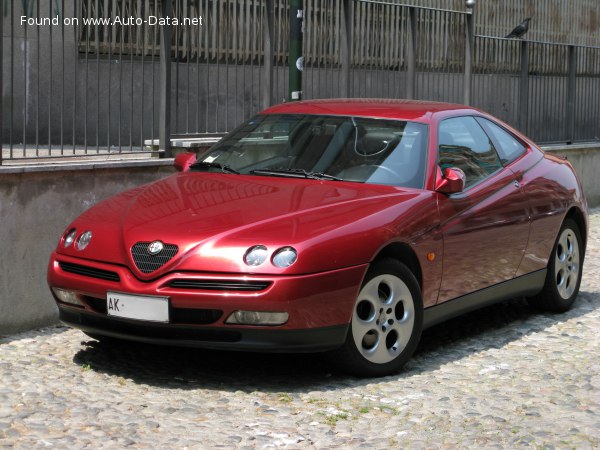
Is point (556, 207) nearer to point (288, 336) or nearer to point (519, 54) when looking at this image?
point (288, 336)

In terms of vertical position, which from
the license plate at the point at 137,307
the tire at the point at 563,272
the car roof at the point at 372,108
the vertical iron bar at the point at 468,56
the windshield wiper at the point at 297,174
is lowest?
the tire at the point at 563,272

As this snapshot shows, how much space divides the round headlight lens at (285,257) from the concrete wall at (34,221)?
2.34 metres

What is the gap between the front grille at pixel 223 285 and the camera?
6.23m

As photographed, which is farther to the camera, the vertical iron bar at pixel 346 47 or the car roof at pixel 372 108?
the vertical iron bar at pixel 346 47

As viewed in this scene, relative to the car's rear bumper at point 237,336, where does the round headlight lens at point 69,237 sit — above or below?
above

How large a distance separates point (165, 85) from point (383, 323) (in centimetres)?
351

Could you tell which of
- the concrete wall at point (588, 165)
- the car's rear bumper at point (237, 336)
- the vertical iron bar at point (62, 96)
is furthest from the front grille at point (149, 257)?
the concrete wall at point (588, 165)

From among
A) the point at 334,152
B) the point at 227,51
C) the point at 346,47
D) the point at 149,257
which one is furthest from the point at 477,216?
the point at 346,47

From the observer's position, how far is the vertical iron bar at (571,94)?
17.0 metres

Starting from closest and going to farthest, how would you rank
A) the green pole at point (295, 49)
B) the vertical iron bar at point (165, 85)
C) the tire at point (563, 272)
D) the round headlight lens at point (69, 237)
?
1. the round headlight lens at point (69, 237)
2. the tire at point (563, 272)
3. the vertical iron bar at point (165, 85)
4. the green pole at point (295, 49)

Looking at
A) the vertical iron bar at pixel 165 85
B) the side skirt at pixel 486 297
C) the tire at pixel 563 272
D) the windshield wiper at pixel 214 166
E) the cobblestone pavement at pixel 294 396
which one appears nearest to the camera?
the cobblestone pavement at pixel 294 396

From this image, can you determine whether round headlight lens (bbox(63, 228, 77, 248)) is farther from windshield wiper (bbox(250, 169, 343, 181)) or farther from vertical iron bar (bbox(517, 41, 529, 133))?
vertical iron bar (bbox(517, 41, 529, 133))

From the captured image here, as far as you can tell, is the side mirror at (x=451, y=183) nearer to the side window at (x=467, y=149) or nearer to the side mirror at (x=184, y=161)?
the side window at (x=467, y=149)

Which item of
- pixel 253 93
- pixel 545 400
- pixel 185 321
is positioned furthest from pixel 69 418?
pixel 253 93
